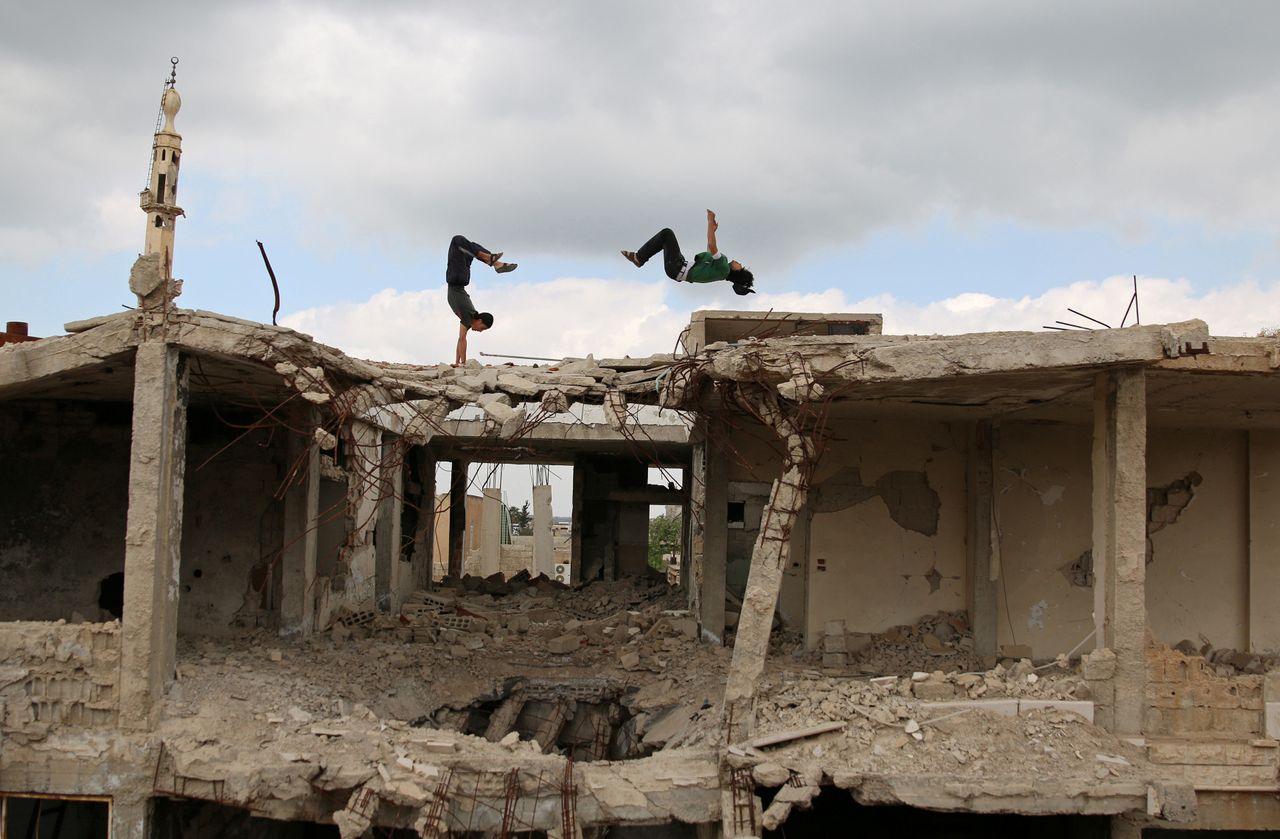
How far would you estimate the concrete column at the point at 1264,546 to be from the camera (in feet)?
38.8

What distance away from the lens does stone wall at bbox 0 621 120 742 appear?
805 cm

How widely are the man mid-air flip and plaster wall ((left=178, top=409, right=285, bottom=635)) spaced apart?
4.47 m

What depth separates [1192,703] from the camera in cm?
842

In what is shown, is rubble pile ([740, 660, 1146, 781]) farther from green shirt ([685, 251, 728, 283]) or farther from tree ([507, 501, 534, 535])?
tree ([507, 501, 534, 535])

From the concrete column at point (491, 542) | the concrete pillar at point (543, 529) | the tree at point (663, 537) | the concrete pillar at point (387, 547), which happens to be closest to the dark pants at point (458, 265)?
the concrete pillar at point (387, 547)

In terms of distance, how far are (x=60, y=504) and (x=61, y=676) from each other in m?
3.42

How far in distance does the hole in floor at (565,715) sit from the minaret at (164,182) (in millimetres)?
8706

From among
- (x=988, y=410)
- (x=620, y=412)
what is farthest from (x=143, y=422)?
(x=988, y=410)

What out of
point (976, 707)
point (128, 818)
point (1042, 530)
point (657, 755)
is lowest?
point (128, 818)

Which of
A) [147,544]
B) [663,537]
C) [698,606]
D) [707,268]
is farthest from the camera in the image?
[663,537]

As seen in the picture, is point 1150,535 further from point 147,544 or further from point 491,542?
point 491,542

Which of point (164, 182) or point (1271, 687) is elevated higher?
point (164, 182)

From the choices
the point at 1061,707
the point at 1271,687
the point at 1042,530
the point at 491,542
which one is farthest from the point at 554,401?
the point at 491,542

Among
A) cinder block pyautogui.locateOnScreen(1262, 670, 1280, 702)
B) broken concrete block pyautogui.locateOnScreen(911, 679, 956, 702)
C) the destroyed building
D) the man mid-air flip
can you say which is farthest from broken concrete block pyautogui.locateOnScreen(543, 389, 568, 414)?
cinder block pyautogui.locateOnScreen(1262, 670, 1280, 702)
